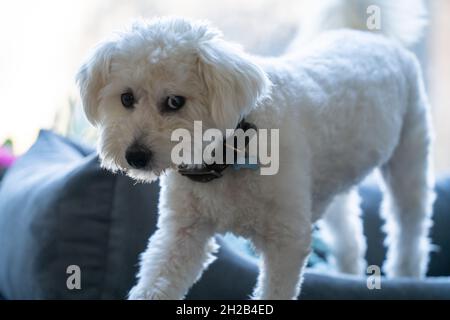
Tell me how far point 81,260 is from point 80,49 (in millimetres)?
842

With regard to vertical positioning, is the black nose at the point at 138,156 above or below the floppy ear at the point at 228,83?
below

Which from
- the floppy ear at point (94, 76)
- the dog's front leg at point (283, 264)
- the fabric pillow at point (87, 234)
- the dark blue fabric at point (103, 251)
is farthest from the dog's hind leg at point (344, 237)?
the floppy ear at point (94, 76)

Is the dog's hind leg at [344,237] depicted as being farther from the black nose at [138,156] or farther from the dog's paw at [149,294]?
the black nose at [138,156]

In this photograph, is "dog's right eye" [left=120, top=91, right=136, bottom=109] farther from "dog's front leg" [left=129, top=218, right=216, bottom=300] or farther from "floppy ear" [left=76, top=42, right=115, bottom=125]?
"dog's front leg" [left=129, top=218, right=216, bottom=300]

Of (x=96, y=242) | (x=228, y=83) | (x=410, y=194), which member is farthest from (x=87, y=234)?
(x=410, y=194)

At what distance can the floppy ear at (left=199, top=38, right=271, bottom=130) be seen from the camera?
3.36 ft

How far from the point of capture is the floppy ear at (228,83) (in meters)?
1.03

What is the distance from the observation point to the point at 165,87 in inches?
40.4

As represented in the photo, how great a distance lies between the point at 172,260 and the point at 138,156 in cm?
27

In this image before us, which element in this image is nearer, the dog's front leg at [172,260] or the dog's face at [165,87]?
the dog's face at [165,87]

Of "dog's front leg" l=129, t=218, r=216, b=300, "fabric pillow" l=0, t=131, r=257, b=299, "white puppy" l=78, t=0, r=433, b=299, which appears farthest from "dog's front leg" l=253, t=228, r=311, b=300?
"fabric pillow" l=0, t=131, r=257, b=299

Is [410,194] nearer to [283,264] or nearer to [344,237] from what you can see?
[344,237]

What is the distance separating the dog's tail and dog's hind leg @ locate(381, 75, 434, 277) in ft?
0.77

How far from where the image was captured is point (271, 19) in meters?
2.24
